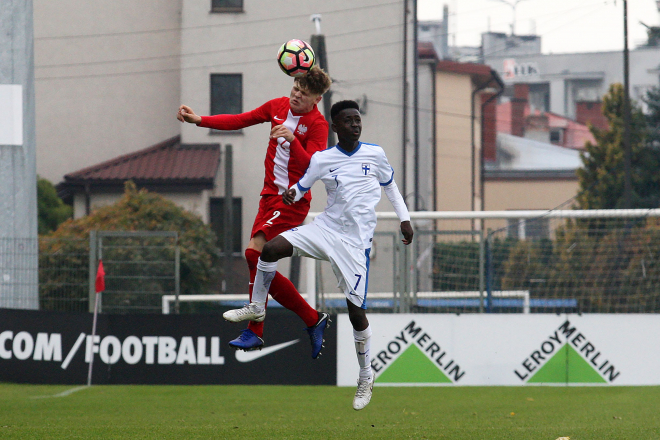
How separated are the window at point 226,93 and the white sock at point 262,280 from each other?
20950mm

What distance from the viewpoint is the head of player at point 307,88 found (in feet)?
24.2

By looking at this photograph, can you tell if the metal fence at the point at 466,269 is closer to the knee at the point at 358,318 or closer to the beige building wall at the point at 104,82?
the knee at the point at 358,318

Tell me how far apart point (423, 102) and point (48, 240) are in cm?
2654

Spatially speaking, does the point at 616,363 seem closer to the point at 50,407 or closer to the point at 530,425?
the point at 530,425

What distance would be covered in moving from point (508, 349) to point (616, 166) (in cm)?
2093

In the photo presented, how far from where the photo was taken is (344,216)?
740 centimetres

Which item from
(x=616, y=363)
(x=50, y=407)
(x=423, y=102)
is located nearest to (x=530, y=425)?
(x=616, y=363)

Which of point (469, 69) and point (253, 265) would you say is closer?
point (253, 265)

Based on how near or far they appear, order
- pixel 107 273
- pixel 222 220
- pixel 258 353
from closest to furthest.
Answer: pixel 258 353
pixel 107 273
pixel 222 220

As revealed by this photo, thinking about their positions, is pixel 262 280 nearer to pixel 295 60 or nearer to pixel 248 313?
pixel 248 313

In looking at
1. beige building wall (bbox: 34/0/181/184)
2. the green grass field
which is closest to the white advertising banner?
the green grass field

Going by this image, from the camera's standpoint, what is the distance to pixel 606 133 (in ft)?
109

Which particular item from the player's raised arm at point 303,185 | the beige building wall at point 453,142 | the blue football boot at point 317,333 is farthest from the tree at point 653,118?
the player's raised arm at point 303,185

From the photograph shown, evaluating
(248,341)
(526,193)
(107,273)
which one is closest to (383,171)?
(248,341)
